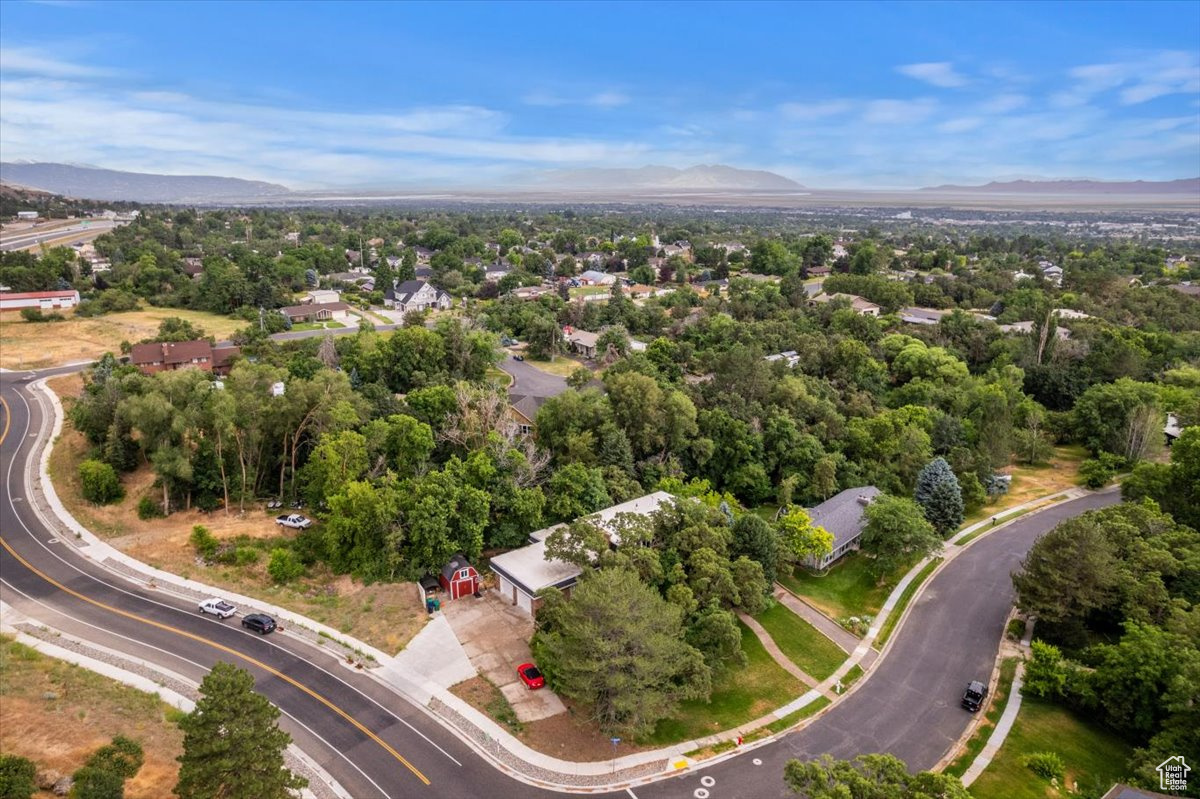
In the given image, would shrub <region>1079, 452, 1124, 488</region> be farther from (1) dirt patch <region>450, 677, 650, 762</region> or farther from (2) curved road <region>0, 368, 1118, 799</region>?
(1) dirt patch <region>450, 677, 650, 762</region>

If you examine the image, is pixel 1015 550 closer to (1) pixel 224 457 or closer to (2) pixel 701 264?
(1) pixel 224 457

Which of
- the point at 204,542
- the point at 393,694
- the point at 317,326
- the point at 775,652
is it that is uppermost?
the point at 317,326

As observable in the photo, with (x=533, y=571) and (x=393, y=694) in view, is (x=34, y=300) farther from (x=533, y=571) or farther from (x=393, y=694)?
(x=393, y=694)

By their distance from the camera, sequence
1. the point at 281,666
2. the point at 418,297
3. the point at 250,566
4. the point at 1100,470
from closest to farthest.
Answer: the point at 281,666
the point at 250,566
the point at 1100,470
the point at 418,297

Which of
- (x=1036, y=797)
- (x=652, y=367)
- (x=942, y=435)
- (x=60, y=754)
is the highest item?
(x=652, y=367)

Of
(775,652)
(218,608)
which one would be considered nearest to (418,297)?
(218,608)

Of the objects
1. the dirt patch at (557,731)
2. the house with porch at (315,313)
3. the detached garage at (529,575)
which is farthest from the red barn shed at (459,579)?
the house with porch at (315,313)

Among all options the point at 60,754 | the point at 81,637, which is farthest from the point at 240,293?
the point at 60,754
